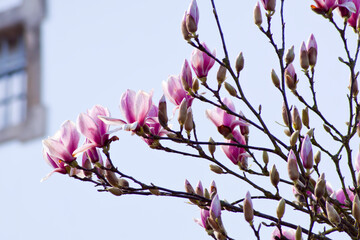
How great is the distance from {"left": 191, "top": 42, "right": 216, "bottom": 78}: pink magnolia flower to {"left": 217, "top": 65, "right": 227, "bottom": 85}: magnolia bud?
18mm

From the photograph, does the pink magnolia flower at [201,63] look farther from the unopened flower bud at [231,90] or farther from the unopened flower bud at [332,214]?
the unopened flower bud at [332,214]

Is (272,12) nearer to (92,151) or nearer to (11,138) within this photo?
(92,151)

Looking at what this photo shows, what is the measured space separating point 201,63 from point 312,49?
15 cm

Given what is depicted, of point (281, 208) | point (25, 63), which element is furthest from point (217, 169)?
point (25, 63)

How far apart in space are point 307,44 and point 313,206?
223mm

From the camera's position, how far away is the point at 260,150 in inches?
35.3

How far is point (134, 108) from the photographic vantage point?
2.85ft

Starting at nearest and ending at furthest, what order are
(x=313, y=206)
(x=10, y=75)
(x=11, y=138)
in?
(x=313, y=206), (x=11, y=138), (x=10, y=75)

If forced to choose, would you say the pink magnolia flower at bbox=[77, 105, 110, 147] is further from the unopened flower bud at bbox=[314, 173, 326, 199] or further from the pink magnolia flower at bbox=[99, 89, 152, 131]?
the unopened flower bud at bbox=[314, 173, 326, 199]

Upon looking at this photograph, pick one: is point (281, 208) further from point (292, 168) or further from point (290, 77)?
point (290, 77)

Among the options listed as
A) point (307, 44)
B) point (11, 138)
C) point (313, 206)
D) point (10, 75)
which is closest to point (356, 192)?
point (313, 206)

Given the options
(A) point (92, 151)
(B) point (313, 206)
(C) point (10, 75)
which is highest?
(C) point (10, 75)

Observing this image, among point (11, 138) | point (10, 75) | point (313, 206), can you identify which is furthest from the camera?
point (10, 75)

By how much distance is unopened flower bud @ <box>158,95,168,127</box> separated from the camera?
2.83ft
